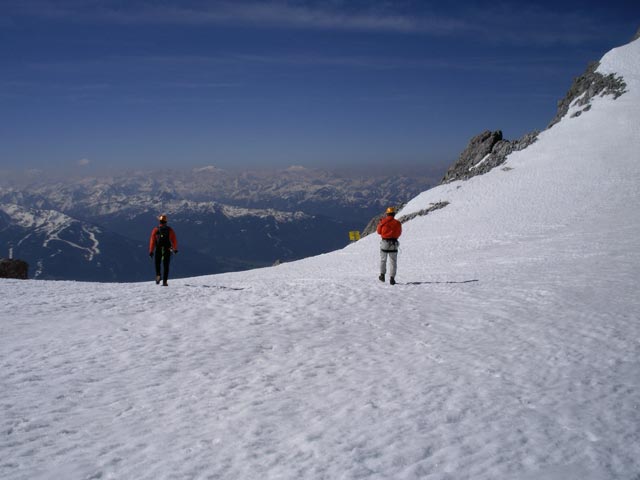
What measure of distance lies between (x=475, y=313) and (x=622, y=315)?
3.89 m

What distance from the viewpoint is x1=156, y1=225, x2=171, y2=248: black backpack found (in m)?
18.4

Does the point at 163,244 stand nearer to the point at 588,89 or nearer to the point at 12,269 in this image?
the point at 12,269

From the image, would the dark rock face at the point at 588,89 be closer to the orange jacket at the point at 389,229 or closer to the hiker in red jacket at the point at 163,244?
the orange jacket at the point at 389,229

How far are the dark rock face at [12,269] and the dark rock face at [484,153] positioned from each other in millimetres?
59058

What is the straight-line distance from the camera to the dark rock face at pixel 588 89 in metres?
69.2

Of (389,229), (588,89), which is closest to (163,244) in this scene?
(389,229)

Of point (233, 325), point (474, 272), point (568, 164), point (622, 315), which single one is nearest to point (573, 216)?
point (568, 164)

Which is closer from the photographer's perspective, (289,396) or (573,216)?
(289,396)

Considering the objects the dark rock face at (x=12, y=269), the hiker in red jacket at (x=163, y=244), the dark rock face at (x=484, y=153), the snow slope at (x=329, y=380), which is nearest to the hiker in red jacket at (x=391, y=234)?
the snow slope at (x=329, y=380)

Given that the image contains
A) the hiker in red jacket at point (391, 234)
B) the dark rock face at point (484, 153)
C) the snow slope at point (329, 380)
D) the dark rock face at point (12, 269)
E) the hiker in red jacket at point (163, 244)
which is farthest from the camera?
the dark rock face at point (484, 153)

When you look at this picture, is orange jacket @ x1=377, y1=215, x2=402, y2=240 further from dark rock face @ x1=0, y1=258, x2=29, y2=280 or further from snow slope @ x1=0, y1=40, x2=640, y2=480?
dark rock face @ x1=0, y1=258, x2=29, y2=280

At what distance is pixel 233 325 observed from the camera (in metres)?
11.9

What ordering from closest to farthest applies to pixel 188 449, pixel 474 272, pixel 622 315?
pixel 188 449 < pixel 622 315 < pixel 474 272

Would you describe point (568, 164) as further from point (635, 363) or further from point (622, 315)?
point (635, 363)
